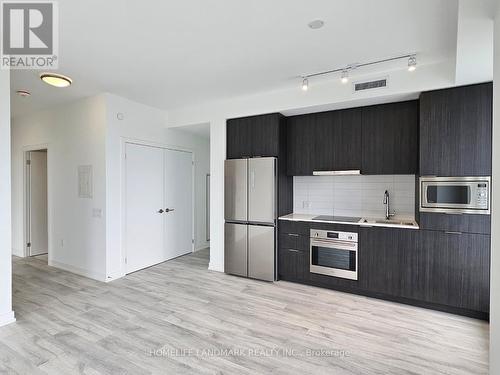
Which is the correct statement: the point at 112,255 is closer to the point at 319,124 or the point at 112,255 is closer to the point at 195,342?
the point at 195,342

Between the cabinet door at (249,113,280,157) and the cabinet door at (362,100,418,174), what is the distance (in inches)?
46.1

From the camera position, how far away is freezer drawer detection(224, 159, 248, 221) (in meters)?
3.98

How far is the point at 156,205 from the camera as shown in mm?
4598

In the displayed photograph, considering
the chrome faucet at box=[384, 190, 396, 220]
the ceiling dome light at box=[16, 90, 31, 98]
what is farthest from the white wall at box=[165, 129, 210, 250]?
the chrome faucet at box=[384, 190, 396, 220]

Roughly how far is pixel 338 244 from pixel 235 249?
5.02 ft

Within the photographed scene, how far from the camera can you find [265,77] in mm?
3252

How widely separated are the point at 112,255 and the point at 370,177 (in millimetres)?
3911

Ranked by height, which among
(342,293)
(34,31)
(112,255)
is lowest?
(342,293)

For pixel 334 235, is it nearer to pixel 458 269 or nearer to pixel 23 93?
pixel 458 269

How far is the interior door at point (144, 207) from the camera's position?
415 centimetres

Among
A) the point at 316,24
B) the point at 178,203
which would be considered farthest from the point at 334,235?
the point at 178,203

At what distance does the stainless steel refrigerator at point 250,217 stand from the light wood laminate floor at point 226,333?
38 cm

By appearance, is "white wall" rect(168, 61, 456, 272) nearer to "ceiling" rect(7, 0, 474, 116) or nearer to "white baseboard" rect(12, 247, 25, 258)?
"ceiling" rect(7, 0, 474, 116)

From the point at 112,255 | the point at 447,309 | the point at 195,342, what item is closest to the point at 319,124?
the point at 447,309
